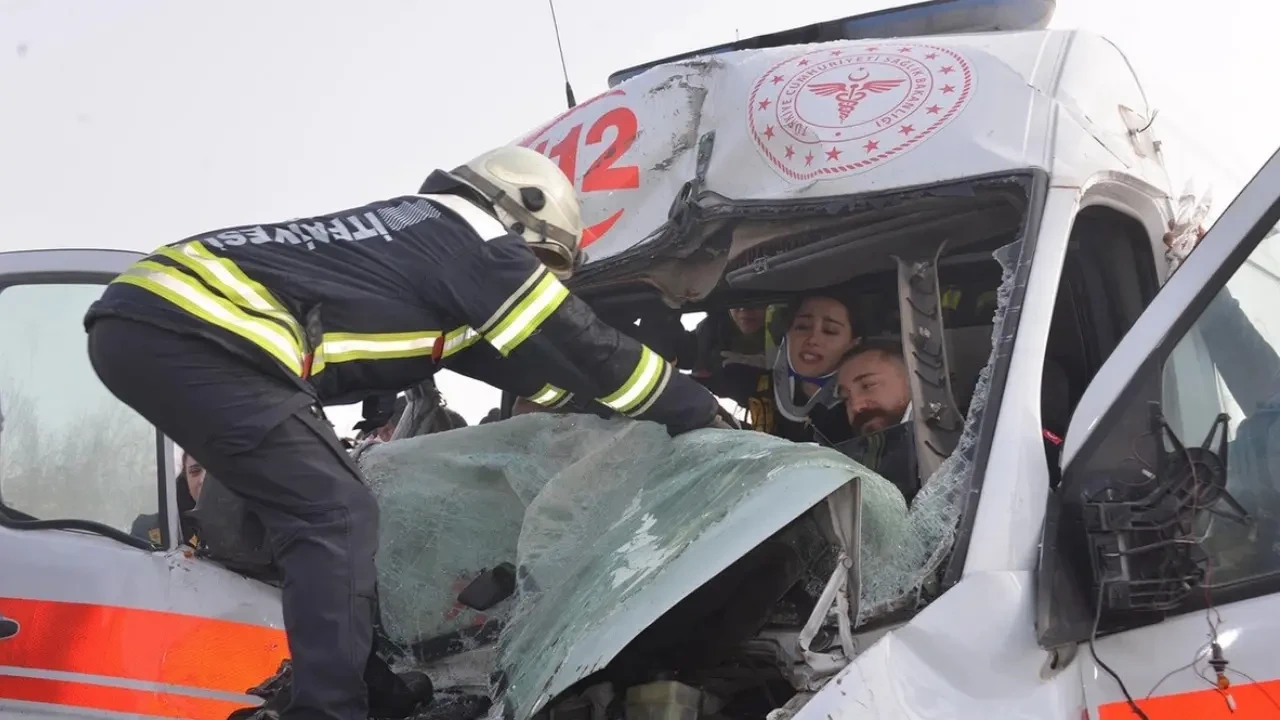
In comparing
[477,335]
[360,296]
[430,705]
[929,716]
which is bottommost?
[430,705]

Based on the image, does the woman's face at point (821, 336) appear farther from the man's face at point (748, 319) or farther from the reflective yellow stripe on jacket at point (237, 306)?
the reflective yellow stripe on jacket at point (237, 306)

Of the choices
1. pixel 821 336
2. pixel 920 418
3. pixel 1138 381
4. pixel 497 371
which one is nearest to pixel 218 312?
pixel 497 371

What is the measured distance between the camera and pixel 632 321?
422 cm

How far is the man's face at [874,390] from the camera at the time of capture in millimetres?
3717

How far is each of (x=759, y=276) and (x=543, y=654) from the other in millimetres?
1595

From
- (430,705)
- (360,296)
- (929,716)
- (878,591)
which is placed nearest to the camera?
(929,716)

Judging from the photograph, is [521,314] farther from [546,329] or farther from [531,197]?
[531,197]

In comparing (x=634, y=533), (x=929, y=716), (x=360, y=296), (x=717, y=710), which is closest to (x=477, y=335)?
(x=360, y=296)

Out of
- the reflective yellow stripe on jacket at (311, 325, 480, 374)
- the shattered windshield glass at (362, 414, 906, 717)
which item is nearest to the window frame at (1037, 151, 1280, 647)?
the shattered windshield glass at (362, 414, 906, 717)

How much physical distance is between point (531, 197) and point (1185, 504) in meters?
1.63

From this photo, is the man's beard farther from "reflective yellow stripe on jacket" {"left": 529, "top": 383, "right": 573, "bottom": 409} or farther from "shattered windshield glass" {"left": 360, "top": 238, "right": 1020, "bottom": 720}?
"reflective yellow stripe on jacket" {"left": 529, "top": 383, "right": 573, "bottom": 409}

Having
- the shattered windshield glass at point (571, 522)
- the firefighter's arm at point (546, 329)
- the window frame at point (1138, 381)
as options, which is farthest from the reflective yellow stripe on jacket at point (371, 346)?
the window frame at point (1138, 381)

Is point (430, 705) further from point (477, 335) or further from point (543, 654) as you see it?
point (477, 335)

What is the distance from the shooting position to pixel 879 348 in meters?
3.84
